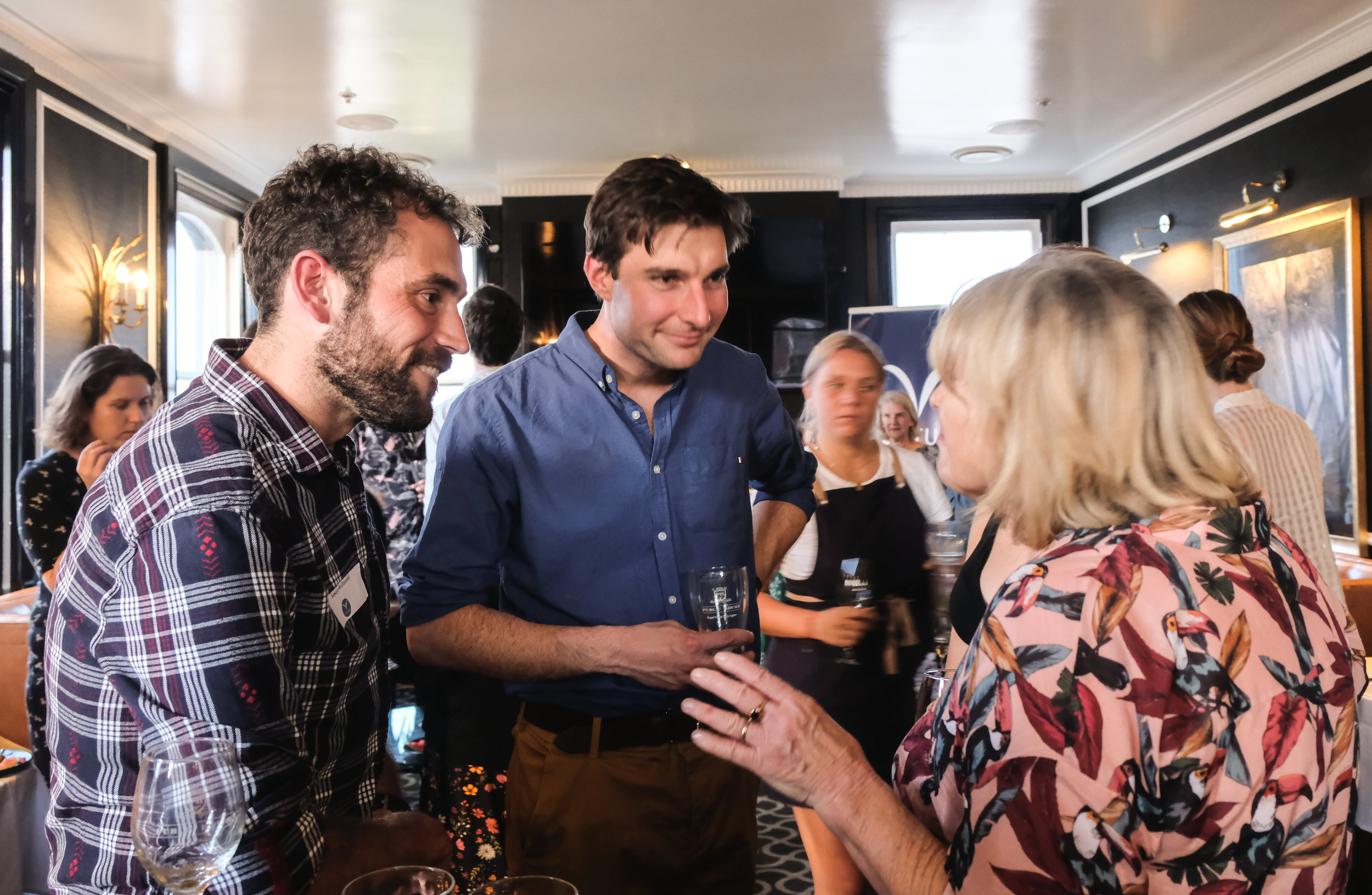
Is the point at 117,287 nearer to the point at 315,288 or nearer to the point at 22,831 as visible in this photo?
the point at 22,831

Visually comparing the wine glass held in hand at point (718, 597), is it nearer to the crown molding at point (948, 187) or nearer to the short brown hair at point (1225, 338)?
the short brown hair at point (1225, 338)

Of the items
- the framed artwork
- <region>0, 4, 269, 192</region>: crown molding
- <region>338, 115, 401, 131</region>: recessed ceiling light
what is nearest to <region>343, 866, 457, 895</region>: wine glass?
<region>0, 4, 269, 192</region>: crown molding

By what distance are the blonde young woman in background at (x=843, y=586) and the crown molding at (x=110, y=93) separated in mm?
4369

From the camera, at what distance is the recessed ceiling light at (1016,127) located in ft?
20.5

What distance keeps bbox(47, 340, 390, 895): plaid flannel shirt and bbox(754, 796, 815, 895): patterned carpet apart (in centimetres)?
217

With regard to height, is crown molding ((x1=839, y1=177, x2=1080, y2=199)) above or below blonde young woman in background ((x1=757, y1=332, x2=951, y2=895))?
above

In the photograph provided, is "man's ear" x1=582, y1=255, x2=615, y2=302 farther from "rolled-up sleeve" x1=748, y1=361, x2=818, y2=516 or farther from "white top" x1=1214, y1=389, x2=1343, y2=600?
"white top" x1=1214, y1=389, x2=1343, y2=600

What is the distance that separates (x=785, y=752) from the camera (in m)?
1.06

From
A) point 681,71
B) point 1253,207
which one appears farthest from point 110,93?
point 1253,207

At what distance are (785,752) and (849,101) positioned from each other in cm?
547

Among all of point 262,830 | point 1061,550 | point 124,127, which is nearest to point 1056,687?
point 1061,550

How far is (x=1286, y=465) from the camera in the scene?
119 inches

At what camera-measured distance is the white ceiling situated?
14.6 feet

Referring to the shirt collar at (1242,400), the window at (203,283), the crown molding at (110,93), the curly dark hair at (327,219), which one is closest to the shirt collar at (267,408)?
the curly dark hair at (327,219)
